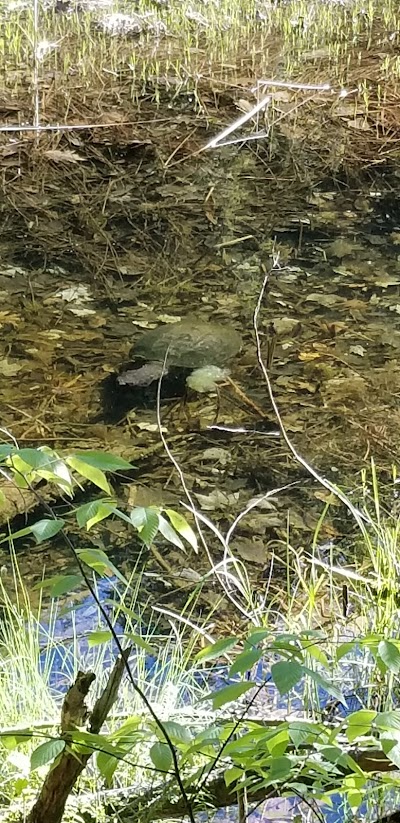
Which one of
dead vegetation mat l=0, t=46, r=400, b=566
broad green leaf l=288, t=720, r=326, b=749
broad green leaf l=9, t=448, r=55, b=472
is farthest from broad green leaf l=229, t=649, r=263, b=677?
dead vegetation mat l=0, t=46, r=400, b=566

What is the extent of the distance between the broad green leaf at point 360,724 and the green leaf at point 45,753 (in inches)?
14.0

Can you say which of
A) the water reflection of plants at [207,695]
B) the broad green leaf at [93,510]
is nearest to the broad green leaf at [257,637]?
the water reflection of plants at [207,695]

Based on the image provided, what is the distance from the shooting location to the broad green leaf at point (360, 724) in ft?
3.56

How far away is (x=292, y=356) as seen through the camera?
3.53 metres

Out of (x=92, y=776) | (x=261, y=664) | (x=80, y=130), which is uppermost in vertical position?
(x=80, y=130)

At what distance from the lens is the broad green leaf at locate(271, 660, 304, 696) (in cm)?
101

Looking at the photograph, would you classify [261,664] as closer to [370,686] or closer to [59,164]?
[370,686]

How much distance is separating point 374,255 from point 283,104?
2227 millimetres

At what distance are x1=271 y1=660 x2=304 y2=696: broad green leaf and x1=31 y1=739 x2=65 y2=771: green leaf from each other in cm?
29

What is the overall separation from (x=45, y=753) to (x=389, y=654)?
1.43ft

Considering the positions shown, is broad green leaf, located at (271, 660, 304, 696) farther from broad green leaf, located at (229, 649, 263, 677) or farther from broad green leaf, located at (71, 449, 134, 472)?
broad green leaf, located at (71, 449, 134, 472)

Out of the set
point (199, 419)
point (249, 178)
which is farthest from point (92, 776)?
A: point (249, 178)

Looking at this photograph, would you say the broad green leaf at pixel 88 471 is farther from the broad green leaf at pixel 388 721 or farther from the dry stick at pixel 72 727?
the broad green leaf at pixel 388 721

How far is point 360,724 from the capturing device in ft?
3.59
